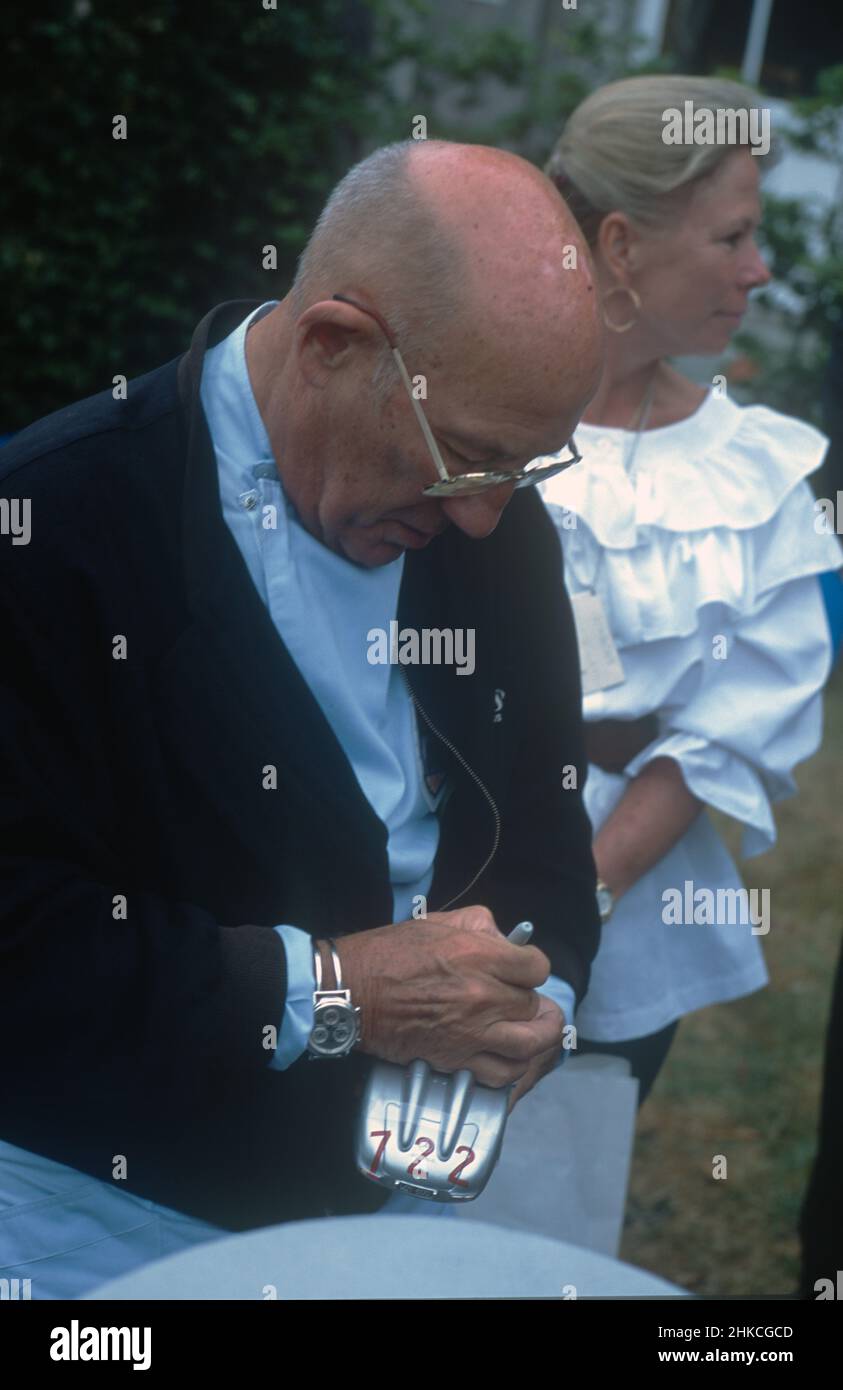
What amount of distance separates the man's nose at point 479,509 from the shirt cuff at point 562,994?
0.62m

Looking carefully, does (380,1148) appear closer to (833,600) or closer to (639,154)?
(833,600)

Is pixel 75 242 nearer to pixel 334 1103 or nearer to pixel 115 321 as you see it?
pixel 115 321

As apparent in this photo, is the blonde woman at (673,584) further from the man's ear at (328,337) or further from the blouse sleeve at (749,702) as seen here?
the man's ear at (328,337)

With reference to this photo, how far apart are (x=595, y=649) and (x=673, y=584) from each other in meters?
Result: 0.19

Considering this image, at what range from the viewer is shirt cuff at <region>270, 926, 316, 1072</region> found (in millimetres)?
1629

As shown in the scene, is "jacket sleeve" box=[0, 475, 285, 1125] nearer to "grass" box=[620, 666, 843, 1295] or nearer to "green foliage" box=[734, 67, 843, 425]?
"grass" box=[620, 666, 843, 1295]

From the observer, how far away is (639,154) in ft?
8.00

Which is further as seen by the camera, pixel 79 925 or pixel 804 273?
pixel 804 273

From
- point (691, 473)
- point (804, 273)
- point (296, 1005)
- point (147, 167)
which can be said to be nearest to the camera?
point (296, 1005)

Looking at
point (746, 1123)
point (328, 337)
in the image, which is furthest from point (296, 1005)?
point (746, 1123)

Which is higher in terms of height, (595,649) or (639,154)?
(639,154)

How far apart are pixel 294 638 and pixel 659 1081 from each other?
308 cm

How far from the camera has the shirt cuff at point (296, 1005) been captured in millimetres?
1629
